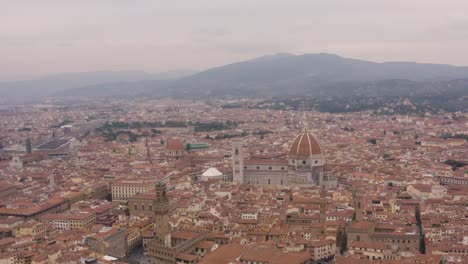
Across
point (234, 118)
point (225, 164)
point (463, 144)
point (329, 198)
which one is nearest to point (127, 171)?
point (225, 164)

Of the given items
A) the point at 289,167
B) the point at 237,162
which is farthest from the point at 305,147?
the point at 237,162

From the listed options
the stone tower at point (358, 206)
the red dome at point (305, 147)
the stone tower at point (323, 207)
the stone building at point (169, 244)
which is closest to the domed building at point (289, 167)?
the red dome at point (305, 147)

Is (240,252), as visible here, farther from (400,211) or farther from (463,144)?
(463,144)

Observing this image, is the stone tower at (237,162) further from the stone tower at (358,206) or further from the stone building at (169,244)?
the stone building at (169,244)

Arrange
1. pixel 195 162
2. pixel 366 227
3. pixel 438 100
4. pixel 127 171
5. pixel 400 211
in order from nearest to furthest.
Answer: pixel 366 227 → pixel 400 211 → pixel 127 171 → pixel 195 162 → pixel 438 100

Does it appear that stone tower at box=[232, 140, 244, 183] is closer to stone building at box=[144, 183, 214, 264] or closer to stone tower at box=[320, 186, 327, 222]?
stone tower at box=[320, 186, 327, 222]
